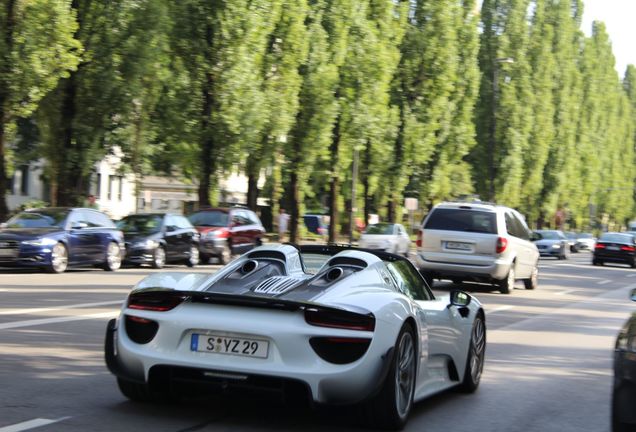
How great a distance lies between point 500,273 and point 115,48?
14180 millimetres

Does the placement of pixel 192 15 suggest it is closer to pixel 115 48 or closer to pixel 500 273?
pixel 115 48

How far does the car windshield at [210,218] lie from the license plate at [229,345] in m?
26.1

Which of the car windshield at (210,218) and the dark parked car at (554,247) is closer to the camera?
the car windshield at (210,218)

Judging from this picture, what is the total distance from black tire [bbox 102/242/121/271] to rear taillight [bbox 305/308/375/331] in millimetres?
18863

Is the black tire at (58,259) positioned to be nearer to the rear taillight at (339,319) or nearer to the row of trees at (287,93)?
the row of trees at (287,93)

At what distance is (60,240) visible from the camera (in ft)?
74.1

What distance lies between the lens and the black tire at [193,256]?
96.0ft

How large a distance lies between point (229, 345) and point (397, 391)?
1.11 meters

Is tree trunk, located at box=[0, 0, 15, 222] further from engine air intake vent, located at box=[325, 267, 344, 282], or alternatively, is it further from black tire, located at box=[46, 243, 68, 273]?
engine air intake vent, located at box=[325, 267, 344, 282]

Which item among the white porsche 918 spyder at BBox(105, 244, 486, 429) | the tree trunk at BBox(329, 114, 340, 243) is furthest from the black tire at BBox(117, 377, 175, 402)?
the tree trunk at BBox(329, 114, 340, 243)

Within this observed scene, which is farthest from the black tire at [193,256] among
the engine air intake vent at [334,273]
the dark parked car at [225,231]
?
the engine air intake vent at [334,273]

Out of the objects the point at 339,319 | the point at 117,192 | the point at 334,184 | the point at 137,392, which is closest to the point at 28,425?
the point at 137,392

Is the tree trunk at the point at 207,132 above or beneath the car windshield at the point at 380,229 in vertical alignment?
above

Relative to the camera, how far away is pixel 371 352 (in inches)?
249
